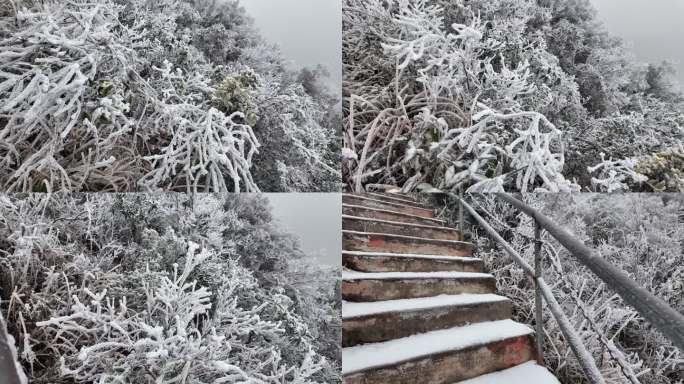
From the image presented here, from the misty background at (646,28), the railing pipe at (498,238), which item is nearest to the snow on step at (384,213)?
the railing pipe at (498,238)

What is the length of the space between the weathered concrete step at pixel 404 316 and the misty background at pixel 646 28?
0.93 metres

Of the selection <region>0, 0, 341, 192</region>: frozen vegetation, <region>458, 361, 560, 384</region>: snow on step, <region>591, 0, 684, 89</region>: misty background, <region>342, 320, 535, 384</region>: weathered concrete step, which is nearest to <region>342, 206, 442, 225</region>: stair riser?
<region>0, 0, 341, 192</region>: frozen vegetation

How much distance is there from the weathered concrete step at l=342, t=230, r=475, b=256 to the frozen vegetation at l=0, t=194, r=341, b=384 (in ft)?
0.44

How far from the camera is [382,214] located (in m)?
1.52

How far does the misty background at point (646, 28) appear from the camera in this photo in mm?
1543

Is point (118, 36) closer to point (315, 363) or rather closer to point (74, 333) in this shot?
point (74, 333)

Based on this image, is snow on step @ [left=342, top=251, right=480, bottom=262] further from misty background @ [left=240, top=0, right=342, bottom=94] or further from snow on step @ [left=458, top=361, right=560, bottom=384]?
misty background @ [left=240, top=0, right=342, bottom=94]

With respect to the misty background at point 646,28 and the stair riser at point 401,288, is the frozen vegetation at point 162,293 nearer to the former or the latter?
the stair riser at point 401,288

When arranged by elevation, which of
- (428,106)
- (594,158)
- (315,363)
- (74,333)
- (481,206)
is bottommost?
(315,363)

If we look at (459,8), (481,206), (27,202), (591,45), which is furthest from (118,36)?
(591,45)

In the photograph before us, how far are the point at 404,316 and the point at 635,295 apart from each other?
1.91ft

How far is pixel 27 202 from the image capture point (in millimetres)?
1319

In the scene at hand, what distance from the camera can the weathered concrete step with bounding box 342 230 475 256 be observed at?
1497 mm

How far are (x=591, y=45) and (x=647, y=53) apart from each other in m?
0.18
